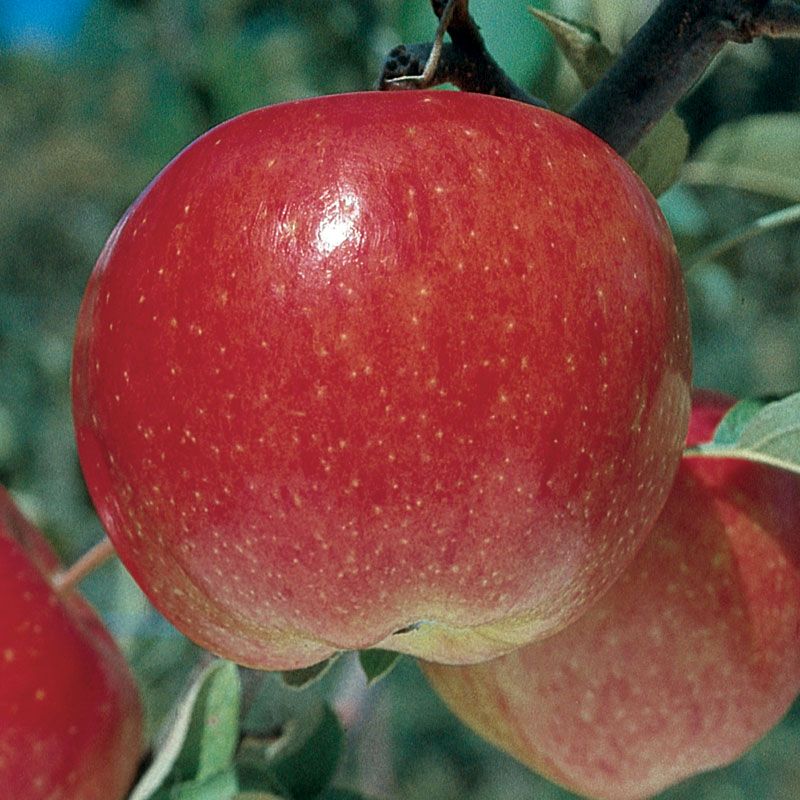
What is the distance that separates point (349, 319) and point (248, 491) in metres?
0.09

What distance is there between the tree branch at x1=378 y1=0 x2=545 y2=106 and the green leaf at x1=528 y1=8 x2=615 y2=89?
13 cm

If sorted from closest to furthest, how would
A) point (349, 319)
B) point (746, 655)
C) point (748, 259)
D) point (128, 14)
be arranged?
1. point (349, 319)
2. point (746, 655)
3. point (748, 259)
4. point (128, 14)

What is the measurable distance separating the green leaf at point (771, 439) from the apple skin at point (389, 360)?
13cm

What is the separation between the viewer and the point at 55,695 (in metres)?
0.90

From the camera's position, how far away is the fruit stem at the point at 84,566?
0.91 metres

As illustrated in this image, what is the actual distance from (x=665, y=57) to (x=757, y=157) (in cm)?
60

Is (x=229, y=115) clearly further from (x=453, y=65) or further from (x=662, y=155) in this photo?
(x=453, y=65)

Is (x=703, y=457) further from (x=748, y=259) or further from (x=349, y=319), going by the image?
(x=748, y=259)

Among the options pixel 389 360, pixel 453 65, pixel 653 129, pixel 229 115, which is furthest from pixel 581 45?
pixel 229 115

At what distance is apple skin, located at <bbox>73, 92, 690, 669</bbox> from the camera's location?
562 millimetres

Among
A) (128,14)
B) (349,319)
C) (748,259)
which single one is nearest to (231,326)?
(349,319)

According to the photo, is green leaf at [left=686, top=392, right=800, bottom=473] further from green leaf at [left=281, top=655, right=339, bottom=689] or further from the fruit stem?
the fruit stem

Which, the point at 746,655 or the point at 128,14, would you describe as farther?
the point at 128,14

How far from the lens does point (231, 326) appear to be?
57 centimetres
